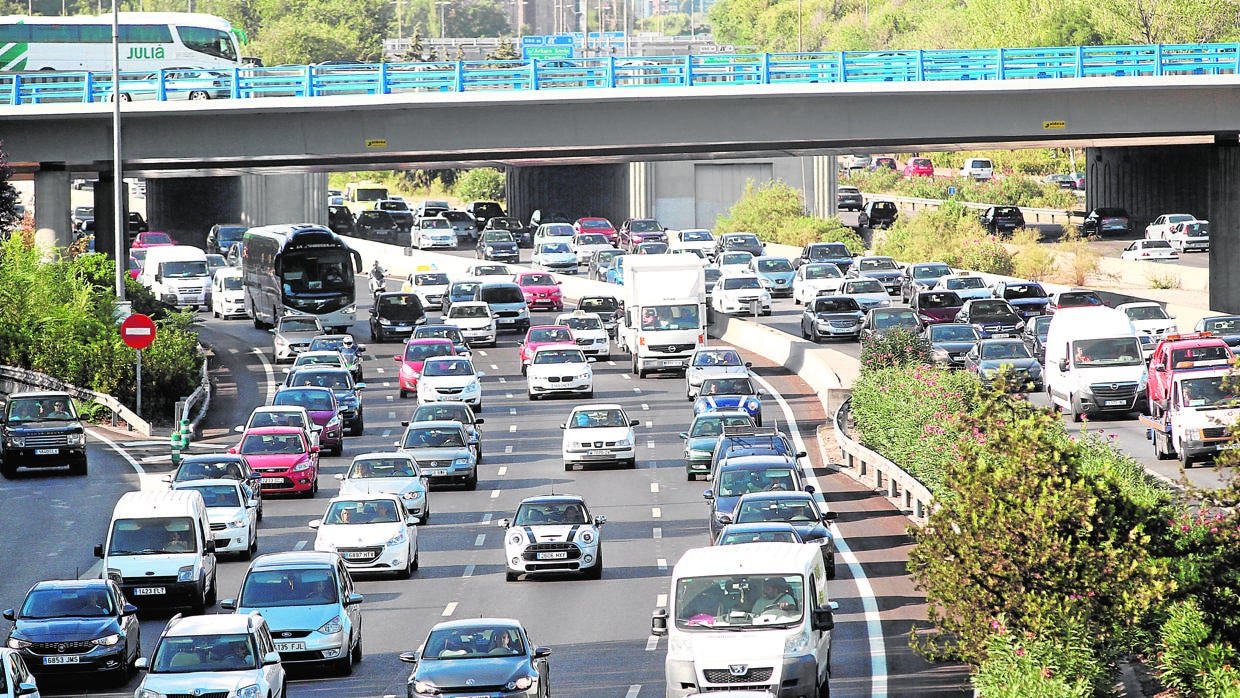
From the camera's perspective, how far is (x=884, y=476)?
119ft

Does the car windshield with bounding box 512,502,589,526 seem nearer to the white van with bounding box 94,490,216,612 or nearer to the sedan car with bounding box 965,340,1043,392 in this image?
the white van with bounding box 94,490,216,612

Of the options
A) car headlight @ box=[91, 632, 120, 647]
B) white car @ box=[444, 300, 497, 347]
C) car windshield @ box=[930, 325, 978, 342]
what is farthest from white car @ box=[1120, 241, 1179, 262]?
car headlight @ box=[91, 632, 120, 647]

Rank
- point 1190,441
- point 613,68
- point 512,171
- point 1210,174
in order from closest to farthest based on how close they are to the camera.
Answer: point 1190,441, point 613,68, point 1210,174, point 512,171

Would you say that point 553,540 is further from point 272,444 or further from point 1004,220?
point 1004,220

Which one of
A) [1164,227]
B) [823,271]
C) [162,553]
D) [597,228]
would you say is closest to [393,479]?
[162,553]

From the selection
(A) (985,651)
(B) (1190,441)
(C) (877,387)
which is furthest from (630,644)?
(C) (877,387)

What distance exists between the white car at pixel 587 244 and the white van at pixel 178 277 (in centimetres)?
1801

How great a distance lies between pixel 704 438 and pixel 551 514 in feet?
31.6

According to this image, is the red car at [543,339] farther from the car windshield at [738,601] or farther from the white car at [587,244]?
the car windshield at [738,601]

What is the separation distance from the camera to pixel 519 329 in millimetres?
64625

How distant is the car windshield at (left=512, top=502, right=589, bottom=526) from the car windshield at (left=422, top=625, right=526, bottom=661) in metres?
8.23

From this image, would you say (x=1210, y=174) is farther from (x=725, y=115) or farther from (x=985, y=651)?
(x=985, y=651)

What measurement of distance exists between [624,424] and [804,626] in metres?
20.2

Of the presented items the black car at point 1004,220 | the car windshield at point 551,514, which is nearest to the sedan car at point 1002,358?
the car windshield at point 551,514
